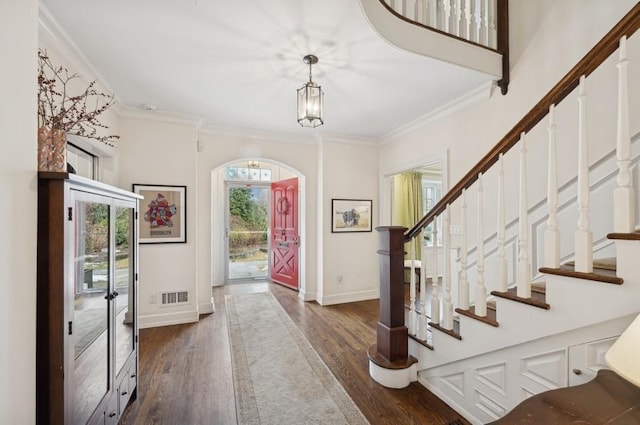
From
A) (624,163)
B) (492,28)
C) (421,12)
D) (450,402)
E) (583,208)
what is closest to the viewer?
(624,163)

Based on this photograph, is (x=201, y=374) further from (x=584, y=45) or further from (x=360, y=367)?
(x=584, y=45)

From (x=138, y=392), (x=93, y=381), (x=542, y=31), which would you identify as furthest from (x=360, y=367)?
(x=542, y=31)

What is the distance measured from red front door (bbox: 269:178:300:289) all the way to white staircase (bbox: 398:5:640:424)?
9.86 feet

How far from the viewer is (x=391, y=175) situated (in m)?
4.51

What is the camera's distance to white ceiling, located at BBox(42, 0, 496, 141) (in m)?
1.84

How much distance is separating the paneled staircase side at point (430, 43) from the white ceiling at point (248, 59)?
0.05 metres

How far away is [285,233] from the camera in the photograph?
5352 mm

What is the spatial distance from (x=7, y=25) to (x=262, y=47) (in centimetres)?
153

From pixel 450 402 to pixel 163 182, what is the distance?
367cm

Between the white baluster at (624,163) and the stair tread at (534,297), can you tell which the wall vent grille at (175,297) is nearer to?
A: the stair tread at (534,297)

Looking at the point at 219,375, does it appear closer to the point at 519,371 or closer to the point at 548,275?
the point at 519,371

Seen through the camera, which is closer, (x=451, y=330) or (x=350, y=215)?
(x=451, y=330)

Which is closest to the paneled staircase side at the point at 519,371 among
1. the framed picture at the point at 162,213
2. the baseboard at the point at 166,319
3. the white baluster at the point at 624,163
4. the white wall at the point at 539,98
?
the white baluster at the point at 624,163

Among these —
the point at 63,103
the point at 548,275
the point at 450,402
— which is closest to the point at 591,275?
the point at 548,275
